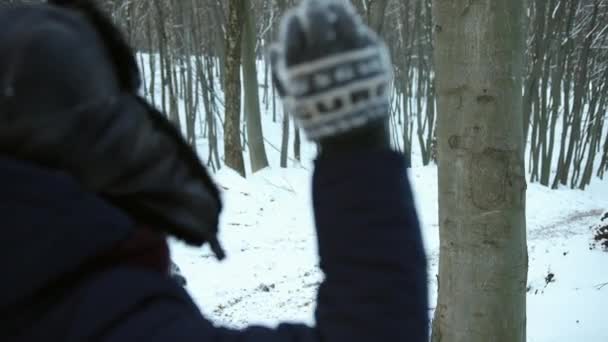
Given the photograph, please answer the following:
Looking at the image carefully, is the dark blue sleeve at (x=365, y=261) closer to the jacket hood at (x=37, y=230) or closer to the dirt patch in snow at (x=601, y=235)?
the jacket hood at (x=37, y=230)

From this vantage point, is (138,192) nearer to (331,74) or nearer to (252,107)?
(331,74)

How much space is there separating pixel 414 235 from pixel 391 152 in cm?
13

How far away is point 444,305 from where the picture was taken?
2.66m

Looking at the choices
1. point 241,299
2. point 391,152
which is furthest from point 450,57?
point 241,299

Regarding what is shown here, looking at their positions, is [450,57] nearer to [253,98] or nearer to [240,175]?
[240,175]

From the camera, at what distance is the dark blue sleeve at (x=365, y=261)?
Answer: 83 centimetres

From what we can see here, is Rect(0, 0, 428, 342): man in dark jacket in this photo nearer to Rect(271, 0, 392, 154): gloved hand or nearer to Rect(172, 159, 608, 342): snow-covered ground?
Rect(271, 0, 392, 154): gloved hand

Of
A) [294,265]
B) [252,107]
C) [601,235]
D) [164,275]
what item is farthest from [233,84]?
[164,275]

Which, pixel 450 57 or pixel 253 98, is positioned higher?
pixel 450 57

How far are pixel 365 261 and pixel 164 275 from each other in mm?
322

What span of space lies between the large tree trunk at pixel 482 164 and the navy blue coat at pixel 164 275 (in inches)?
63.8

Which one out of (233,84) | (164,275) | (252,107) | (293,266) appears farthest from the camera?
(252,107)

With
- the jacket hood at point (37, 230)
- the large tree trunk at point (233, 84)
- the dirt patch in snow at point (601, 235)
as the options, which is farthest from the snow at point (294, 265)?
the jacket hood at point (37, 230)

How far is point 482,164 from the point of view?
7.83 feet
